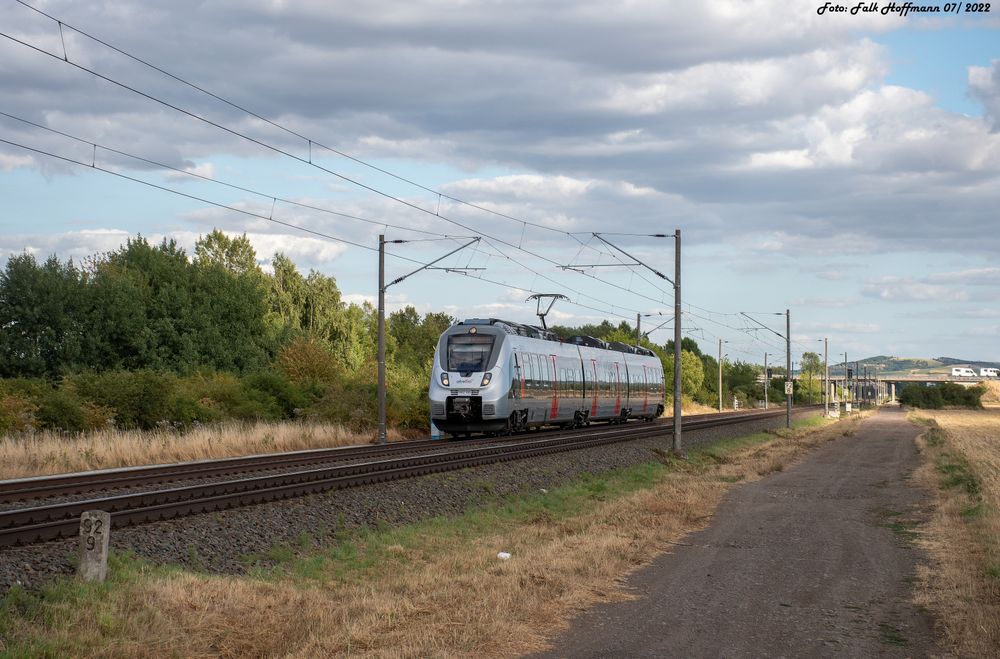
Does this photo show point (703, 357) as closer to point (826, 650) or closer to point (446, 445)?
point (446, 445)

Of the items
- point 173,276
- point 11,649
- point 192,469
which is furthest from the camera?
point 173,276

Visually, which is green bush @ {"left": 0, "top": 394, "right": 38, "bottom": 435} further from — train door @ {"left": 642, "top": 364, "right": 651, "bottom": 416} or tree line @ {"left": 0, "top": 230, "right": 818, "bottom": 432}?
train door @ {"left": 642, "top": 364, "right": 651, "bottom": 416}

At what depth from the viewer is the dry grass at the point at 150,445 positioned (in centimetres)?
2327

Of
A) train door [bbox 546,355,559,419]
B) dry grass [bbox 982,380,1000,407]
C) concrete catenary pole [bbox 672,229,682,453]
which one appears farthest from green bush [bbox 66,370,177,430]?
dry grass [bbox 982,380,1000,407]

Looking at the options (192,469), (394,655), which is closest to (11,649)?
(394,655)

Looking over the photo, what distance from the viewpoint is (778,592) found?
1181cm

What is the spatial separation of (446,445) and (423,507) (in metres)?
14.0

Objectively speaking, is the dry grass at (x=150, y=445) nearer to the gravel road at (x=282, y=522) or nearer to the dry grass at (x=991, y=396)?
the gravel road at (x=282, y=522)

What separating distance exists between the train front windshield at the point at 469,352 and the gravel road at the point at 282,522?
373 inches

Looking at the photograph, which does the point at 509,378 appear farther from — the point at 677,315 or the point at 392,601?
the point at 392,601

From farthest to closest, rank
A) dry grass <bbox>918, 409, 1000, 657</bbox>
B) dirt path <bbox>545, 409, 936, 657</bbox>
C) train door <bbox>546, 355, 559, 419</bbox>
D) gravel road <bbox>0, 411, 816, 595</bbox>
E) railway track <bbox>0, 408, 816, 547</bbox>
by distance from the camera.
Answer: train door <bbox>546, 355, 559, 419</bbox>, railway track <bbox>0, 408, 816, 547</bbox>, gravel road <bbox>0, 411, 816, 595</bbox>, dry grass <bbox>918, 409, 1000, 657</bbox>, dirt path <bbox>545, 409, 936, 657</bbox>

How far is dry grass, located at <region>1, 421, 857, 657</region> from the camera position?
346 inches

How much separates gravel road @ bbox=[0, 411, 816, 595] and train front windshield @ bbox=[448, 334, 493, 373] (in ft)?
31.1

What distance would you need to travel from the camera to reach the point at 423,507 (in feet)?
60.4
